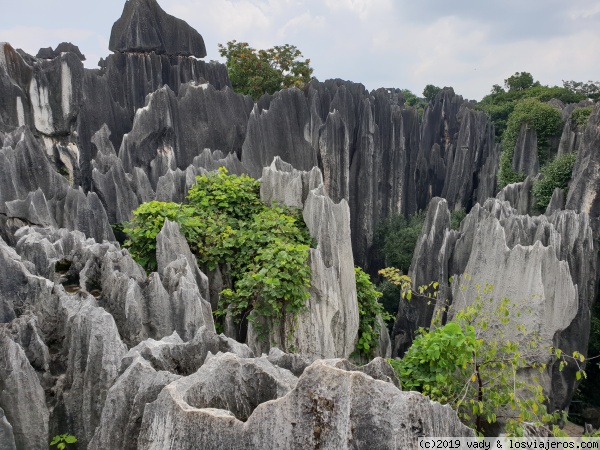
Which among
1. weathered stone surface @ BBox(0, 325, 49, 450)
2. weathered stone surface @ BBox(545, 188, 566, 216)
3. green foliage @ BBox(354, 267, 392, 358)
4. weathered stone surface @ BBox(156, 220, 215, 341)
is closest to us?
weathered stone surface @ BBox(0, 325, 49, 450)

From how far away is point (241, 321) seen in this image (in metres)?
8.23

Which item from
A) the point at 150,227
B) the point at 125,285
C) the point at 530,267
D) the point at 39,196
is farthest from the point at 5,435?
the point at 530,267

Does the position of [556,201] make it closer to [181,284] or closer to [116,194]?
[116,194]

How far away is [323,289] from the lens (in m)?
8.29

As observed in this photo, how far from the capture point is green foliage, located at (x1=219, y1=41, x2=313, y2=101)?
29.1 metres

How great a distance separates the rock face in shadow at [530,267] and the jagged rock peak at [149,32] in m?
15.4

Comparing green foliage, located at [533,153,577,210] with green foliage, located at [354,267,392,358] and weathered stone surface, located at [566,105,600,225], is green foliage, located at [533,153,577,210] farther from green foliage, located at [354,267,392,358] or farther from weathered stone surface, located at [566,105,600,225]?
green foliage, located at [354,267,392,358]

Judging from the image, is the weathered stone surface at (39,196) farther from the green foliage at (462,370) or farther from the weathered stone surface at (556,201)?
the weathered stone surface at (556,201)

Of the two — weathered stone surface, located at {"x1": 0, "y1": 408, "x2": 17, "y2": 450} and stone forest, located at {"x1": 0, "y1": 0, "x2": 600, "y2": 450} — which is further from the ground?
stone forest, located at {"x1": 0, "y1": 0, "x2": 600, "y2": 450}

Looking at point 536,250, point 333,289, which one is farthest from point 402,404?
point 536,250

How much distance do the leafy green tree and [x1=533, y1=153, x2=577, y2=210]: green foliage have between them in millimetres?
23433

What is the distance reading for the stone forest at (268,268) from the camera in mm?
3824

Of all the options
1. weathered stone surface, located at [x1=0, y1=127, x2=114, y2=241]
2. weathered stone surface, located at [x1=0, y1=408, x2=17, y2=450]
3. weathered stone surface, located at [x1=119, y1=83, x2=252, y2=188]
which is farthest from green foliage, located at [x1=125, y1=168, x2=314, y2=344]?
weathered stone surface, located at [x1=119, y1=83, x2=252, y2=188]

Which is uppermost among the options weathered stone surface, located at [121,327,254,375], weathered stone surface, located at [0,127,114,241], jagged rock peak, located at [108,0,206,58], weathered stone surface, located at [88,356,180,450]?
jagged rock peak, located at [108,0,206,58]
